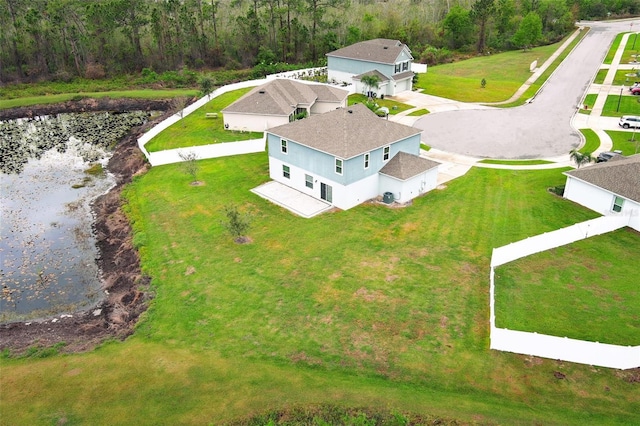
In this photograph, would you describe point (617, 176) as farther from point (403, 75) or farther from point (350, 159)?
point (403, 75)

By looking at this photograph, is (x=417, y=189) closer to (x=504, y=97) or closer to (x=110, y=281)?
(x=110, y=281)

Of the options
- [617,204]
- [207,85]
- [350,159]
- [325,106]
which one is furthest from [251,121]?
[617,204]

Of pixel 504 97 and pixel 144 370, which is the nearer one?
pixel 144 370

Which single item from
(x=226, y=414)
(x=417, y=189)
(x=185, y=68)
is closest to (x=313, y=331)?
(x=226, y=414)

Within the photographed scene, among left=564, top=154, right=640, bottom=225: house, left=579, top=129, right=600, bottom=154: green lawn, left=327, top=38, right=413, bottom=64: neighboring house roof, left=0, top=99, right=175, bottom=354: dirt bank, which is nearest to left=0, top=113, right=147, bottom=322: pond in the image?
left=0, top=99, right=175, bottom=354: dirt bank

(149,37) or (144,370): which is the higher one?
(149,37)

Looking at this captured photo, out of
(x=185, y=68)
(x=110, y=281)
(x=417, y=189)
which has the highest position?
(x=185, y=68)
